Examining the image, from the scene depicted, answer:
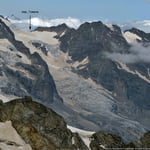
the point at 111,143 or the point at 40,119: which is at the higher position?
the point at 40,119

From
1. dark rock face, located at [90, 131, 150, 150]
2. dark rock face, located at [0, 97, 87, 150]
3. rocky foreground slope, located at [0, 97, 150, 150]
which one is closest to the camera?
rocky foreground slope, located at [0, 97, 150, 150]

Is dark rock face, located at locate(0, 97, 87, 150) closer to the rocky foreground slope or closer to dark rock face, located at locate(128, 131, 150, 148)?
the rocky foreground slope

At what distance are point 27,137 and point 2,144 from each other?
43.0 feet

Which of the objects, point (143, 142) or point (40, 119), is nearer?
point (40, 119)

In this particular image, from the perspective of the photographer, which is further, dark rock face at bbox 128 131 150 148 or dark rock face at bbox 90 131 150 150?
dark rock face at bbox 128 131 150 148

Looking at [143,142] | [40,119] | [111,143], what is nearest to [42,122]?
[40,119]

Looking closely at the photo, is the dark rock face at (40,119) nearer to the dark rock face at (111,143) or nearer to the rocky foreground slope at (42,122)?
the rocky foreground slope at (42,122)

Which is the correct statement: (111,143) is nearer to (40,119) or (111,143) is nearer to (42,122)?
(42,122)

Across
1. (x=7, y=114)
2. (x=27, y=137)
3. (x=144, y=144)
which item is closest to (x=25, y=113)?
(x=7, y=114)

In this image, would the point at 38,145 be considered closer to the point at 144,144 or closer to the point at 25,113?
the point at 25,113

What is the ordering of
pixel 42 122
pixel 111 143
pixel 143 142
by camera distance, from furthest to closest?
pixel 143 142 → pixel 111 143 → pixel 42 122

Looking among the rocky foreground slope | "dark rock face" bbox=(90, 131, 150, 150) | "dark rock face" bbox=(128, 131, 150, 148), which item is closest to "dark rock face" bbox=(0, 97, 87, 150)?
the rocky foreground slope

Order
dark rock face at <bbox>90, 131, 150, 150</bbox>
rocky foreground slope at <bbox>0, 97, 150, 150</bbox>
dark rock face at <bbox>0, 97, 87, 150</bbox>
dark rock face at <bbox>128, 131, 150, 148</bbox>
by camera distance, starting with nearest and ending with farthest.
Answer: rocky foreground slope at <bbox>0, 97, 150, 150</bbox> → dark rock face at <bbox>0, 97, 87, 150</bbox> → dark rock face at <bbox>90, 131, 150, 150</bbox> → dark rock face at <bbox>128, 131, 150, 148</bbox>

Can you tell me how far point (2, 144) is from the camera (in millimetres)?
56875
